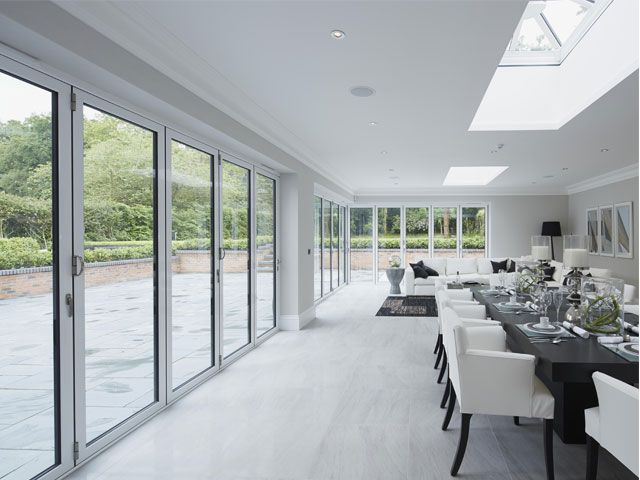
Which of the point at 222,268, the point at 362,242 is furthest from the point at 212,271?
the point at 362,242

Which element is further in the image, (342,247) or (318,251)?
(342,247)

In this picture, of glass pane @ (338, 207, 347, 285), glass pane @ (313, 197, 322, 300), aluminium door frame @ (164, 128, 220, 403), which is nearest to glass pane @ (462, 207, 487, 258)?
glass pane @ (338, 207, 347, 285)

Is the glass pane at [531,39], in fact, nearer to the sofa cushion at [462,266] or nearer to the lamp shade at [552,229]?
the sofa cushion at [462,266]

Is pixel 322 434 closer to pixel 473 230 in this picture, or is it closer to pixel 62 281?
pixel 62 281

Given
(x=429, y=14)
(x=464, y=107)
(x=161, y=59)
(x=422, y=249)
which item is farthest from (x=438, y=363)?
(x=422, y=249)

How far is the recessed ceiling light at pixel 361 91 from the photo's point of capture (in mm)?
3469

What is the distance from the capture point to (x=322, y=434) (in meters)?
2.84

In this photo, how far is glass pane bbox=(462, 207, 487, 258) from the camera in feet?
36.2

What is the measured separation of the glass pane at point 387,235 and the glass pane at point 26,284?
9.62m

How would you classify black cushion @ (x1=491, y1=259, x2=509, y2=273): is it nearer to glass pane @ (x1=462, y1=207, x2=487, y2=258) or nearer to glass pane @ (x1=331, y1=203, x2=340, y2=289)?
glass pane @ (x1=462, y1=207, x2=487, y2=258)

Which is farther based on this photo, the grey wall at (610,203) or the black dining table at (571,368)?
the grey wall at (610,203)

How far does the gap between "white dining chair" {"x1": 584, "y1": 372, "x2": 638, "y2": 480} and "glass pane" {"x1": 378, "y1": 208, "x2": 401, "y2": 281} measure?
30.6 ft

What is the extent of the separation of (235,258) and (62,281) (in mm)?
2257

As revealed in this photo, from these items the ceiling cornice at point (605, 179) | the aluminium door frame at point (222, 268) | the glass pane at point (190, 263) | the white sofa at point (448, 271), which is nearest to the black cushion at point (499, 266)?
the white sofa at point (448, 271)
